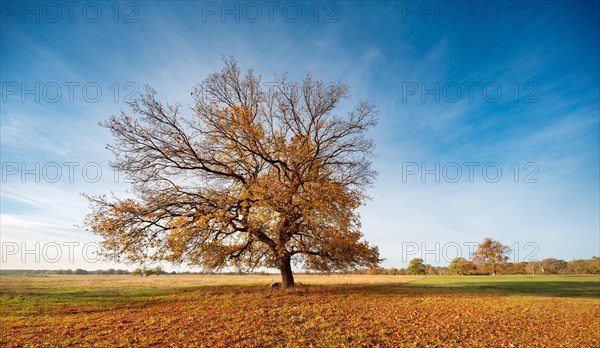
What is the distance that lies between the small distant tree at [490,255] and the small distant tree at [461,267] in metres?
2.58

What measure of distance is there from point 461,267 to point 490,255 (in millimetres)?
8203

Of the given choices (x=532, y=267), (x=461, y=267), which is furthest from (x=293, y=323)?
(x=532, y=267)

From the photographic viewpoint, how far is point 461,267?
266 feet

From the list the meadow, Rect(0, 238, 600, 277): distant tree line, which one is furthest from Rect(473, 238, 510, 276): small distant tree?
the meadow

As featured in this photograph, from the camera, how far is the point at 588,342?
9609 millimetres

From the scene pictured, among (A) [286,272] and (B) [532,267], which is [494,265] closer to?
(B) [532,267]

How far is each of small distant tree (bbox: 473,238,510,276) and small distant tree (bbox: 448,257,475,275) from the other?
258 cm

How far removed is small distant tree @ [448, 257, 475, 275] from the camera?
266ft

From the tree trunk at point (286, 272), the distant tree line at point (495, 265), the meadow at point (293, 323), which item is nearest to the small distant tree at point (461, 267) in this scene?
the distant tree line at point (495, 265)

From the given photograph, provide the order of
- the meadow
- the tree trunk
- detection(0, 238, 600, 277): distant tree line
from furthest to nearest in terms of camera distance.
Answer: detection(0, 238, 600, 277): distant tree line, the tree trunk, the meadow

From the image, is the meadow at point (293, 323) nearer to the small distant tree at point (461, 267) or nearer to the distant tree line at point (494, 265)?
the distant tree line at point (494, 265)

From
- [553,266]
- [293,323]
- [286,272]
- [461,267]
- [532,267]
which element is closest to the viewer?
[293,323]

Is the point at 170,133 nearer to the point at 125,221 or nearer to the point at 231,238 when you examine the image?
the point at 125,221

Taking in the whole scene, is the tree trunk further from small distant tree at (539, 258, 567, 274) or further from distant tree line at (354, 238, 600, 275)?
small distant tree at (539, 258, 567, 274)
